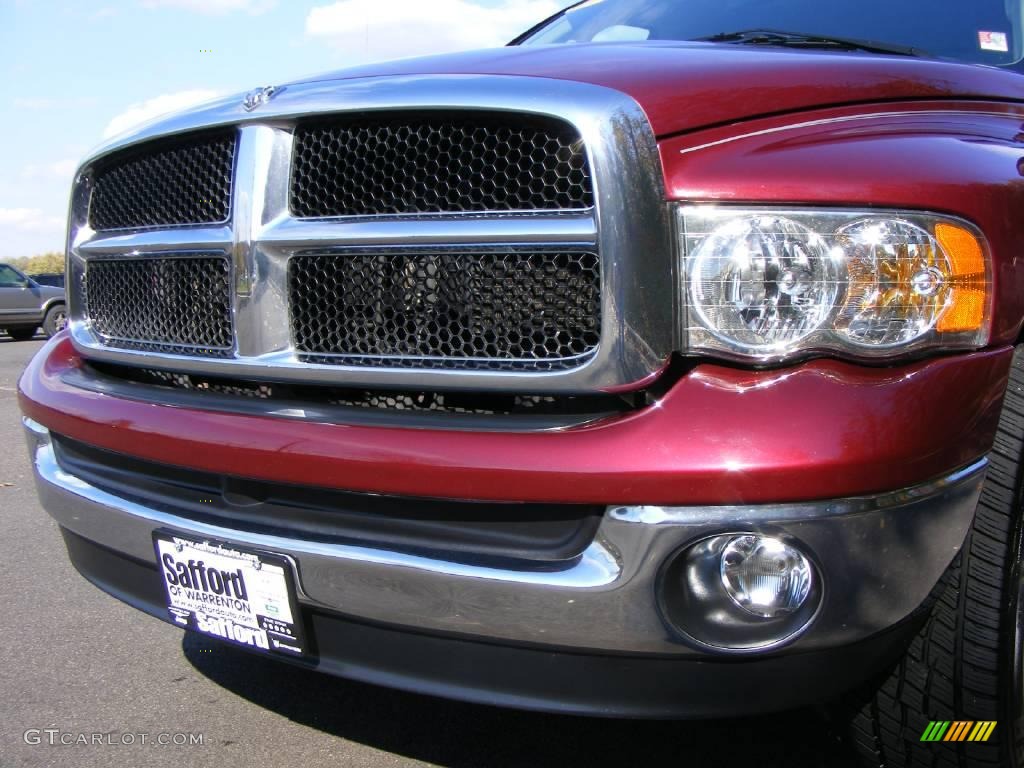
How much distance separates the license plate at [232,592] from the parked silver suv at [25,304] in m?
17.2

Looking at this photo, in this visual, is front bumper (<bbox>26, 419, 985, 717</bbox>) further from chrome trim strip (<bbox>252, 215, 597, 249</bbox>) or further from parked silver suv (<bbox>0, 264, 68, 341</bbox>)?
parked silver suv (<bbox>0, 264, 68, 341</bbox>)

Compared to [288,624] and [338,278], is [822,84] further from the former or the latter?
[288,624]

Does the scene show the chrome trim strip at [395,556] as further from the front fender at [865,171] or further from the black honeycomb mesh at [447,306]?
the front fender at [865,171]

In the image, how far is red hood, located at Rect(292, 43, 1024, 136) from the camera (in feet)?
5.62

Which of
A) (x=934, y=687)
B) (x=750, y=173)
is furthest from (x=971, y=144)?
(x=934, y=687)

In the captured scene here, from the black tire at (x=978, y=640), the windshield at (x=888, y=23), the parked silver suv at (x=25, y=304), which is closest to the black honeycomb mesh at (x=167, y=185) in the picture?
the windshield at (x=888, y=23)

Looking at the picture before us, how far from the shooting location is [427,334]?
1852 mm

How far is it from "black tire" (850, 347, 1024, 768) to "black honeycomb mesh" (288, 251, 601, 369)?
0.75 metres

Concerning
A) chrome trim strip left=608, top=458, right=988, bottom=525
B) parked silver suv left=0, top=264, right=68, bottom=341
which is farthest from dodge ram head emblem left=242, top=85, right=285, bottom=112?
parked silver suv left=0, top=264, right=68, bottom=341

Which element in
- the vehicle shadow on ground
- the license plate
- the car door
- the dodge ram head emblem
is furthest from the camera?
the car door

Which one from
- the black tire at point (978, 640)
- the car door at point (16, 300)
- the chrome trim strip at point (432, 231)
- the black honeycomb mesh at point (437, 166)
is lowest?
the car door at point (16, 300)

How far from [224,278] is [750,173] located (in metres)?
1.13

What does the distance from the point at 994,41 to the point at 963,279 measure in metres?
1.37

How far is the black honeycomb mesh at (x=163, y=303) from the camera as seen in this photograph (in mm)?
2146
